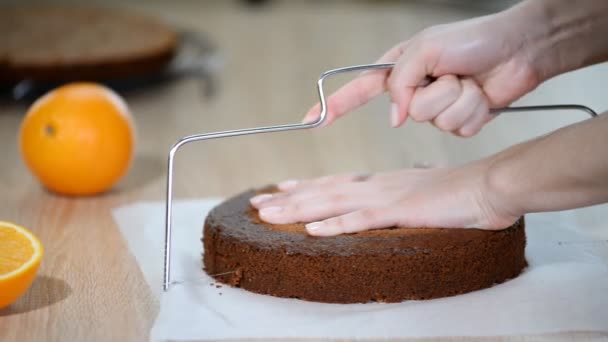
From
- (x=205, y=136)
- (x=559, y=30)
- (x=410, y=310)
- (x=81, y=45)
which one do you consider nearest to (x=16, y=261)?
(x=205, y=136)

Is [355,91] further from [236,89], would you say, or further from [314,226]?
[236,89]

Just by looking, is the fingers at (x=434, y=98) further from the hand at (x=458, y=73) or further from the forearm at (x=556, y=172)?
the forearm at (x=556, y=172)

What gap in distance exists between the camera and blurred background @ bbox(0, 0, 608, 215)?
277cm

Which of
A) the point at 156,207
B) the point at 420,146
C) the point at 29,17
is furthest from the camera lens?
the point at 29,17

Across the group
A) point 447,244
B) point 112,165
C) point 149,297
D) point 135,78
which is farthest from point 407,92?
point 135,78

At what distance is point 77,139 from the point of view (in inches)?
95.7

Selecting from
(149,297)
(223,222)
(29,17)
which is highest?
(29,17)

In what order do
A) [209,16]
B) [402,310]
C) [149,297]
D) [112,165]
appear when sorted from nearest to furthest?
[402,310] < [149,297] < [112,165] < [209,16]

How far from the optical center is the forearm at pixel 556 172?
1.53m

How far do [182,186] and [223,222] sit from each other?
793 mm

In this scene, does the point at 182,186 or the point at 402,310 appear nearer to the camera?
→ the point at 402,310

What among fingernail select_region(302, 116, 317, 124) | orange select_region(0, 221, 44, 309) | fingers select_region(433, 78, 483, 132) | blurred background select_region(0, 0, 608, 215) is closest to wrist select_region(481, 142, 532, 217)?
fingers select_region(433, 78, 483, 132)

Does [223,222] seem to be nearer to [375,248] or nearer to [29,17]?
[375,248]

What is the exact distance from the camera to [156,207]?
2.35 m
